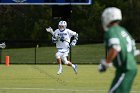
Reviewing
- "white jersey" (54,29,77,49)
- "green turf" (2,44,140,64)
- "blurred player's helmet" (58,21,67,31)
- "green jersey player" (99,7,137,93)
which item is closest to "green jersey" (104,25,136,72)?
"green jersey player" (99,7,137,93)

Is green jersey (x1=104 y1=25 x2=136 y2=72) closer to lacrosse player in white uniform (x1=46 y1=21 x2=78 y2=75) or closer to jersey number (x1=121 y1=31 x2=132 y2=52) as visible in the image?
jersey number (x1=121 y1=31 x2=132 y2=52)

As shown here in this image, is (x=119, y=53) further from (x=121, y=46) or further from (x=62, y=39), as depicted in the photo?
(x=62, y=39)

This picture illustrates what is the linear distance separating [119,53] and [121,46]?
11cm

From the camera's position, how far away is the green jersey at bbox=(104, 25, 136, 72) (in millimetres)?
8211

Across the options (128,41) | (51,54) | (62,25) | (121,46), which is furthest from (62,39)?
(51,54)

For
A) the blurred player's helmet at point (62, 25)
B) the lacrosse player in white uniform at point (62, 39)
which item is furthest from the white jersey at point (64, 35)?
the blurred player's helmet at point (62, 25)

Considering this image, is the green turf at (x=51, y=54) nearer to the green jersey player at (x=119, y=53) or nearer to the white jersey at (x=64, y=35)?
the white jersey at (x=64, y=35)

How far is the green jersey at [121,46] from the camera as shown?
8211 mm

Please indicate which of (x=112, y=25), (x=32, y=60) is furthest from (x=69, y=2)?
(x=112, y=25)

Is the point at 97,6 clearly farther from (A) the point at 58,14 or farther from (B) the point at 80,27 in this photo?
(A) the point at 58,14

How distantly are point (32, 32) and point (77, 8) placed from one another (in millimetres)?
4660

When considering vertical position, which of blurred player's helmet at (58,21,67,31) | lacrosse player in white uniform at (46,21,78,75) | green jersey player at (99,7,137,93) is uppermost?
green jersey player at (99,7,137,93)

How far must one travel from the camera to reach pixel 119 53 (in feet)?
27.1

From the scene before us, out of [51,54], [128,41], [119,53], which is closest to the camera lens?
[119,53]
